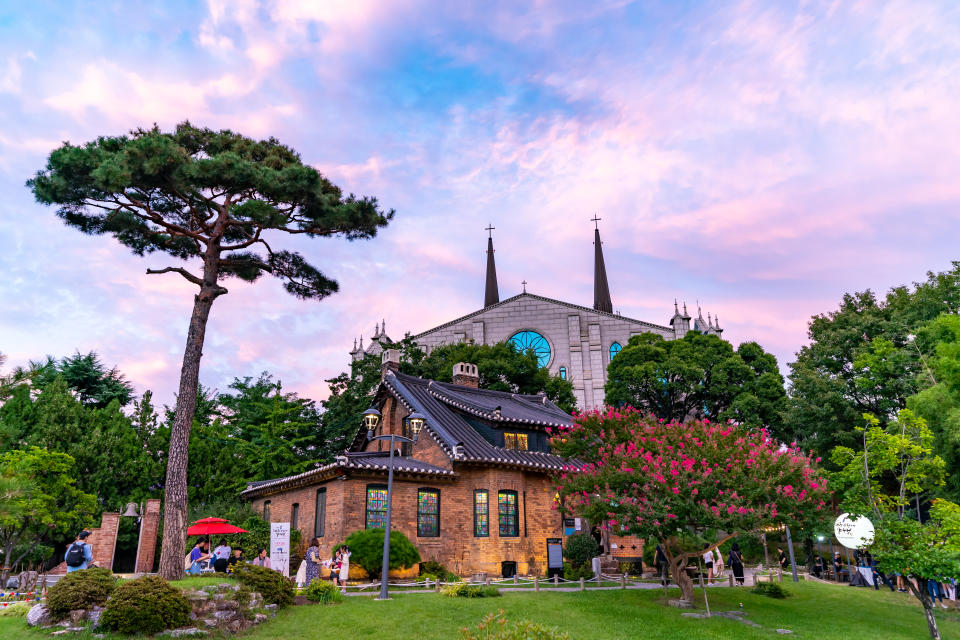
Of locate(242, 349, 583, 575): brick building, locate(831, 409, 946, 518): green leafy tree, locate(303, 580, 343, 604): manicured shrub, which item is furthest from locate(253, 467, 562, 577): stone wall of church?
locate(831, 409, 946, 518): green leafy tree

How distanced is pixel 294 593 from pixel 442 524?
9664 millimetres

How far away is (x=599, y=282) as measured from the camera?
271 ft

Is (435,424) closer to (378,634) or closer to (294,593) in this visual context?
(294,593)

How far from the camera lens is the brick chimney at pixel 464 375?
38.2 meters

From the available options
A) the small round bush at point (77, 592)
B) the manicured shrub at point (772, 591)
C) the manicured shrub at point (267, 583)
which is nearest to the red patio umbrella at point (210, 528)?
the manicured shrub at point (267, 583)

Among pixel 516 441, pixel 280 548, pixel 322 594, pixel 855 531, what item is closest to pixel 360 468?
pixel 280 548

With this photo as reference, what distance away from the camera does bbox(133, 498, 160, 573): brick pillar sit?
25.8 meters

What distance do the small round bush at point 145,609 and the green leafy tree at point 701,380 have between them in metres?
34.0

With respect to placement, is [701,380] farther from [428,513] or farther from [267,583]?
[267,583]

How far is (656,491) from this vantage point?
54.5ft

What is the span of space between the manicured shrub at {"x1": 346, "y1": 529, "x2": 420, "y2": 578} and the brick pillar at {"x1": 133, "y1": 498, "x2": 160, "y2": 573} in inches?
416

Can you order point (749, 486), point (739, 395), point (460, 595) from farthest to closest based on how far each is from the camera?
1. point (739, 395)
2. point (460, 595)
3. point (749, 486)

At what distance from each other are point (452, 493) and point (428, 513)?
1414 millimetres

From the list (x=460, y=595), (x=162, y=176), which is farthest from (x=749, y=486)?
(x=162, y=176)
